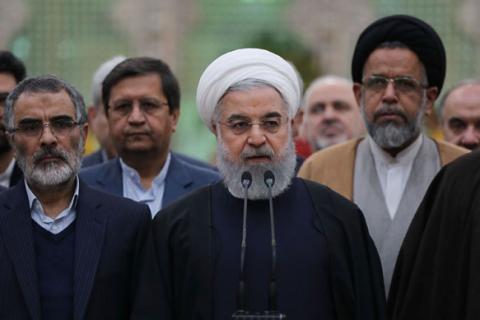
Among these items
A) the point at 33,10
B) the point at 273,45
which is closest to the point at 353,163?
the point at 273,45

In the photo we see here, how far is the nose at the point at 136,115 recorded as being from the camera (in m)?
7.18

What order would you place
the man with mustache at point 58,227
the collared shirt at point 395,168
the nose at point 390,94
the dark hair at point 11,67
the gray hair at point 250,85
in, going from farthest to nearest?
the dark hair at point 11,67 → the collared shirt at point 395,168 → the nose at point 390,94 → the gray hair at point 250,85 → the man with mustache at point 58,227

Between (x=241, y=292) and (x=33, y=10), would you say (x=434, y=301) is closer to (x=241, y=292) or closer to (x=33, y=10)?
(x=241, y=292)

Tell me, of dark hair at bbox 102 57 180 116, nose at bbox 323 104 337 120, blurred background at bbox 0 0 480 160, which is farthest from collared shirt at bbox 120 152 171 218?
blurred background at bbox 0 0 480 160

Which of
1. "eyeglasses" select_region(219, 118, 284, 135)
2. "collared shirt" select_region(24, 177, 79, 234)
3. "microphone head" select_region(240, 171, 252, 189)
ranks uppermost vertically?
"eyeglasses" select_region(219, 118, 284, 135)

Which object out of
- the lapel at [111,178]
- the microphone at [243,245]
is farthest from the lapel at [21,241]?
the lapel at [111,178]

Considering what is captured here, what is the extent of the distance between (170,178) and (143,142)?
0.23 metres

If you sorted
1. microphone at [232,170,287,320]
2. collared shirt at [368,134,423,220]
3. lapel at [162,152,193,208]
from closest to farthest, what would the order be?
microphone at [232,170,287,320], collared shirt at [368,134,423,220], lapel at [162,152,193,208]

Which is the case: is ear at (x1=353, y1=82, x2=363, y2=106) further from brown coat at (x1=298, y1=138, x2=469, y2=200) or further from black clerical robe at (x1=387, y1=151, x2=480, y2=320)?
black clerical robe at (x1=387, y1=151, x2=480, y2=320)

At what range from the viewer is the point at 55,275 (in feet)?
18.6

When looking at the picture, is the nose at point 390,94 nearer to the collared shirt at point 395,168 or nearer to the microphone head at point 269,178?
the collared shirt at point 395,168

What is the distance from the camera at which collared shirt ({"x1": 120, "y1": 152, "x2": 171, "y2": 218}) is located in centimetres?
718

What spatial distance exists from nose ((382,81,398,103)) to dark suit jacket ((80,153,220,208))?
103 centimetres

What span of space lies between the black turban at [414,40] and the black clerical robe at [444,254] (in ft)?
3.33
